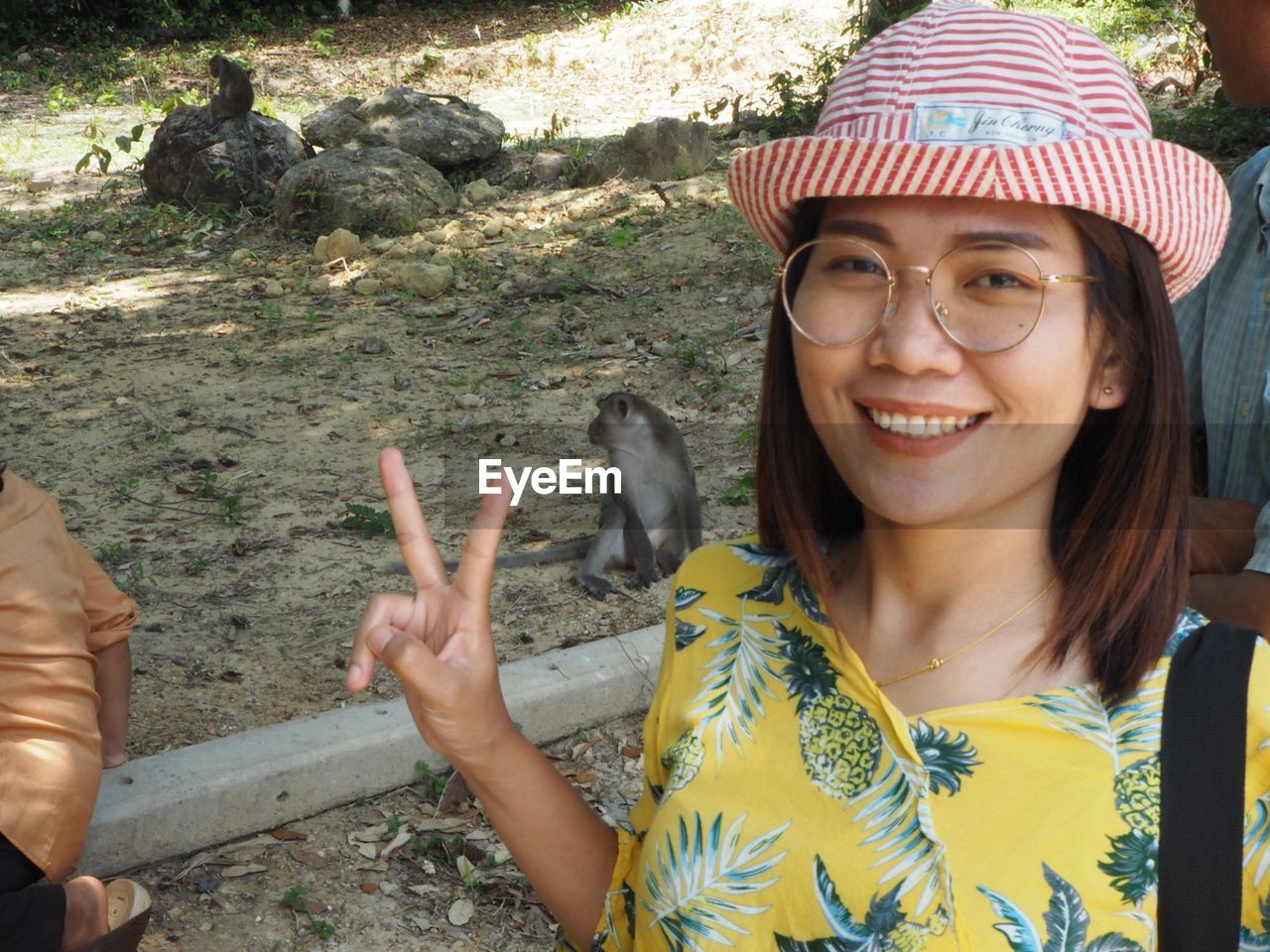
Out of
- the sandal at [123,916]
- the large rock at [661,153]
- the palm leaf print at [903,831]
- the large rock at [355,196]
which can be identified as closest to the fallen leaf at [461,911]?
the sandal at [123,916]

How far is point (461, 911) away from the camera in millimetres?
2826

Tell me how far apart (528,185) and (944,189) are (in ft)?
27.9

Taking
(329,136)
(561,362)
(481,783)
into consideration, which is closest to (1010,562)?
(481,783)

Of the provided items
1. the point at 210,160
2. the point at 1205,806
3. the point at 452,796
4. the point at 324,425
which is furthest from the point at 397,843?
the point at 210,160

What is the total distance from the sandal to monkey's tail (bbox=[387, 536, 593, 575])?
198 cm

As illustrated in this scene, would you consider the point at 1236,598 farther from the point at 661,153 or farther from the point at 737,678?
the point at 661,153

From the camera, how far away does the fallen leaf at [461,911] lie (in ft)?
9.20

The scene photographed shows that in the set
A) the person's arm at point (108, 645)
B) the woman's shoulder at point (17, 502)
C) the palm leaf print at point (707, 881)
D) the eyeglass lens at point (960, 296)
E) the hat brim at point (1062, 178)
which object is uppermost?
the hat brim at point (1062, 178)

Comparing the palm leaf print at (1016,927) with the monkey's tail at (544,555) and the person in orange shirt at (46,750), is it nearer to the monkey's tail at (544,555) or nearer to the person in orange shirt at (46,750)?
the person in orange shirt at (46,750)

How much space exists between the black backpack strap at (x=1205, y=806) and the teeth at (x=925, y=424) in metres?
0.29

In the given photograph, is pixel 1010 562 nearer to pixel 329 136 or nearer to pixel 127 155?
pixel 329 136

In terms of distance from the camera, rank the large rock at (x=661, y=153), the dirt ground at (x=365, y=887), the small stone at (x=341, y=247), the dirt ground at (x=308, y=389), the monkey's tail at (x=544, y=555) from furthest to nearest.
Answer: the large rock at (x=661, y=153) → the small stone at (x=341, y=247) → the monkey's tail at (x=544, y=555) → the dirt ground at (x=308, y=389) → the dirt ground at (x=365, y=887)

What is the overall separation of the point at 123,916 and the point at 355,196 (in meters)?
6.46

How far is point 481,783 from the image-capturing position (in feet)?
4.61
